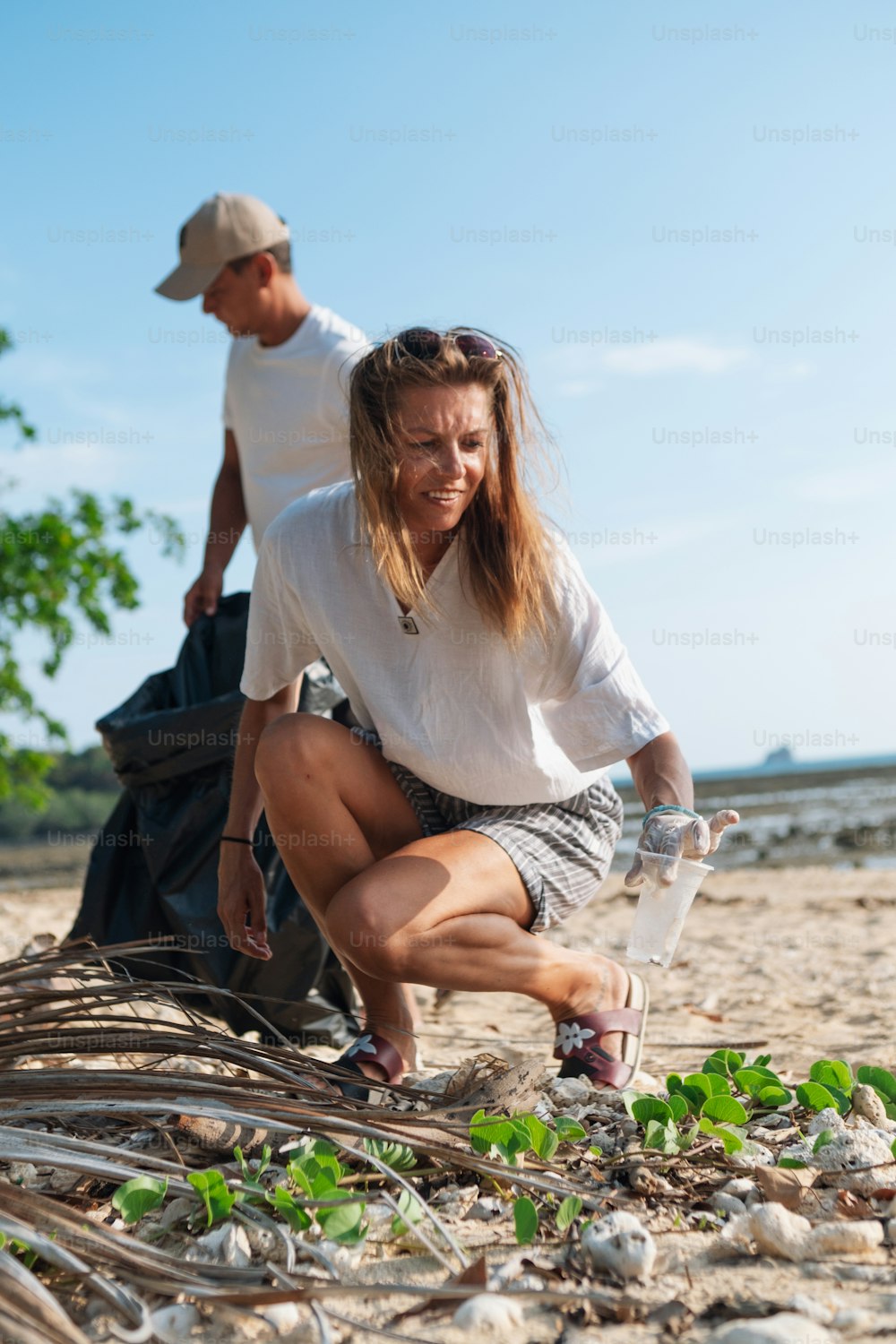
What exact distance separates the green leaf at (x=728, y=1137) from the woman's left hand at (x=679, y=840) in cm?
37

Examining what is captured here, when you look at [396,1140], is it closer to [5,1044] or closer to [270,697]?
[5,1044]

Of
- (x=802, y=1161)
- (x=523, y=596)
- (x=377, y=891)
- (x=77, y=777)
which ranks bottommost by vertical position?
(x=77, y=777)

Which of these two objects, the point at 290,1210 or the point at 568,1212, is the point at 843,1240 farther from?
the point at 290,1210

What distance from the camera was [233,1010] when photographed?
2.77 metres

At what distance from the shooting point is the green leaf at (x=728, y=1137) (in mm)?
1693

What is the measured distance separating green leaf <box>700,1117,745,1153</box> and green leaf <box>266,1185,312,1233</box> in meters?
0.64

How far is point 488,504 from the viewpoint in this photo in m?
2.23

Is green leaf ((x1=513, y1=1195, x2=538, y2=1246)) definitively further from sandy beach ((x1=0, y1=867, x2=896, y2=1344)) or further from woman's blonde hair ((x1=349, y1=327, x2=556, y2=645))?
woman's blonde hair ((x1=349, y1=327, x2=556, y2=645))

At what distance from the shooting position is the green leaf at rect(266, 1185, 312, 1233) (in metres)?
1.45

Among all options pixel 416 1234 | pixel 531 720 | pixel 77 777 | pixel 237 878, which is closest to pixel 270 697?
pixel 237 878

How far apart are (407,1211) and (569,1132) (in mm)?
360

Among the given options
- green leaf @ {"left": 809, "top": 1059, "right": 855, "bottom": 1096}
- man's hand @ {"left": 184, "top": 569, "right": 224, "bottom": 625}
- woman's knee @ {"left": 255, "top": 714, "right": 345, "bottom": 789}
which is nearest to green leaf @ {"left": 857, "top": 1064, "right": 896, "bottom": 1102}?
green leaf @ {"left": 809, "top": 1059, "right": 855, "bottom": 1096}

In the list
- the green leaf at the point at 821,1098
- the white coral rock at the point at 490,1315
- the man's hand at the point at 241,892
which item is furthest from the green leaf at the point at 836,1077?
the man's hand at the point at 241,892

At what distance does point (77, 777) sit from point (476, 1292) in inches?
930
